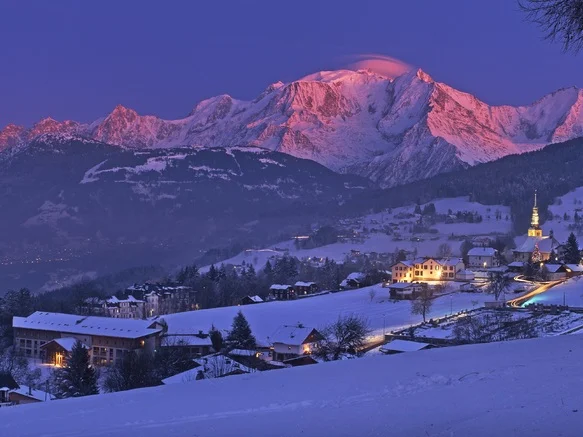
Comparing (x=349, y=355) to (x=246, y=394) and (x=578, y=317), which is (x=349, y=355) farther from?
(x=246, y=394)

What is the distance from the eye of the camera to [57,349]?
1793 inches

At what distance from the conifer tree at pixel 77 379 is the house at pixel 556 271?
41866mm

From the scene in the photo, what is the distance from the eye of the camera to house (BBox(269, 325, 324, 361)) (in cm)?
3947

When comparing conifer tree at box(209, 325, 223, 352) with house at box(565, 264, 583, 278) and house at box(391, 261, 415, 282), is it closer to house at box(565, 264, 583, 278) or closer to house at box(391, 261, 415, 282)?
house at box(391, 261, 415, 282)

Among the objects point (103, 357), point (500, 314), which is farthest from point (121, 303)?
point (500, 314)

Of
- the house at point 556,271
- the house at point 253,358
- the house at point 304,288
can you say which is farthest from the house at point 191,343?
the house at point 304,288

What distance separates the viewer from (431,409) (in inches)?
322

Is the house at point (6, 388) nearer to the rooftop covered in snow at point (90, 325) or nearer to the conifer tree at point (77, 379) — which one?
the conifer tree at point (77, 379)

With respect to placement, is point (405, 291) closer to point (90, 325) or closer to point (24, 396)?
point (90, 325)

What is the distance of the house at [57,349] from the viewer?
147 feet

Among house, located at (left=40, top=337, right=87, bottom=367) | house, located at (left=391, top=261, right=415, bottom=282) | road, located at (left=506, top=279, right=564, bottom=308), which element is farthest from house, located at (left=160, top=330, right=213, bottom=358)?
house, located at (left=391, top=261, right=415, bottom=282)

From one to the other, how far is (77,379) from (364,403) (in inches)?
975

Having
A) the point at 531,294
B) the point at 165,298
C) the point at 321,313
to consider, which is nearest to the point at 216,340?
the point at 321,313

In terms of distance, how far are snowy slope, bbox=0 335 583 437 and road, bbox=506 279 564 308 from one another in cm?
4018
